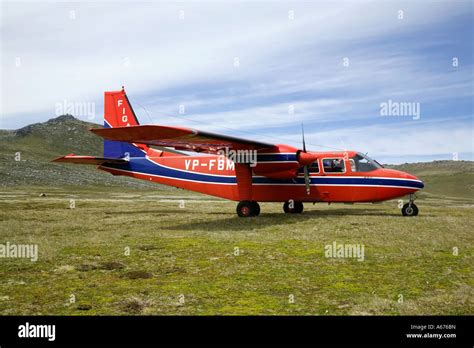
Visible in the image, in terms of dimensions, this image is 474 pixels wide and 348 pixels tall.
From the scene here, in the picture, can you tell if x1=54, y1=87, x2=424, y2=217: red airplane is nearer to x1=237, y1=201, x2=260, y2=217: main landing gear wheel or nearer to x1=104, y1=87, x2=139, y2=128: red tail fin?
x1=237, y1=201, x2=260, y2=217: main landing gear wheel

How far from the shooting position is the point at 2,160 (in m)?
114

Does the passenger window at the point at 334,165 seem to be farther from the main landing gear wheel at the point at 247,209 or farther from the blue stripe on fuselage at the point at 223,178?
the main landing gear wheel at the point at 247,209

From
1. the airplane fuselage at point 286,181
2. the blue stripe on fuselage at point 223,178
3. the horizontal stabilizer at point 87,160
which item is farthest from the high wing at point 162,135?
the horizontal stabilizer at point 87,160

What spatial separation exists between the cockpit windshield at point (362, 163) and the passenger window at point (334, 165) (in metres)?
0.50

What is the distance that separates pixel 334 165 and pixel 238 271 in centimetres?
1335

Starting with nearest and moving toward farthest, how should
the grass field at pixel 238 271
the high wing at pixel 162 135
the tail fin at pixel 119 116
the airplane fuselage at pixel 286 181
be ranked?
the grass field at pixel 238 271
the high wing at pixel 162 135
the airplane fuselage at pixel 286 181
the tail fin at pixel 119 116

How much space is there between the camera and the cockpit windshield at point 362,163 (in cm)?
2105

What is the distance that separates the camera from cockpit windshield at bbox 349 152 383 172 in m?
21.0

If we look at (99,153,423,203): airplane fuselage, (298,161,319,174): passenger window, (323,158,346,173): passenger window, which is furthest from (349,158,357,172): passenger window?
(298,161,319,174): passenger window

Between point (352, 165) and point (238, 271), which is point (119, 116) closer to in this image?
point (352, 165)
